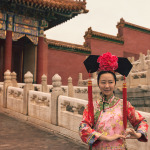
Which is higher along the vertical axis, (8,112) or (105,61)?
(105,61)

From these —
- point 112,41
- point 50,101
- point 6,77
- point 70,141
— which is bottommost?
point 70,141

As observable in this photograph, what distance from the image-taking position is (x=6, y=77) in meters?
7.85

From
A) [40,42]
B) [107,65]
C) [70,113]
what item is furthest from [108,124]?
[40,42]

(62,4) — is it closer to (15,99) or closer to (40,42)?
(40,42)

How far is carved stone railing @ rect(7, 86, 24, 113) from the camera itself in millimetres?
6787

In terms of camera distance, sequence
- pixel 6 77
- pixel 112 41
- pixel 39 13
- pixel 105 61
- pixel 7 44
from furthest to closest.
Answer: pixel 112 41 → pixel 39 13 → pixel 7 44 → pixel 6 77 → pixel 105 61

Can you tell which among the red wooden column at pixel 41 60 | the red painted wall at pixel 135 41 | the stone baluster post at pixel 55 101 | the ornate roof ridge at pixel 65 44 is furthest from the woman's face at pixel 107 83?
the red painted wall at pixel 135 41

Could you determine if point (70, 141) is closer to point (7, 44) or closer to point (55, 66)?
point (7, 44)

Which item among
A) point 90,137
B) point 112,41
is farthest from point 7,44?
point 90,137

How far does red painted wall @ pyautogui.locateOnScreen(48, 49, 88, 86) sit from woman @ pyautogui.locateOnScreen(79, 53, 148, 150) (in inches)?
393

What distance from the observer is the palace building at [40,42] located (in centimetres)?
1002

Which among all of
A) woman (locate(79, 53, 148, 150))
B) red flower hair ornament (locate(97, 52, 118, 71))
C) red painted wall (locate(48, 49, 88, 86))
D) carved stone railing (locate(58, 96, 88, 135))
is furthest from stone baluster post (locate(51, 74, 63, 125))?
red painted wall (locate(48, 49, 88, 86))

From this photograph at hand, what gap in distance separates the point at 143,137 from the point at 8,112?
6.39 meters

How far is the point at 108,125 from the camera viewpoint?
1727 millimetres
